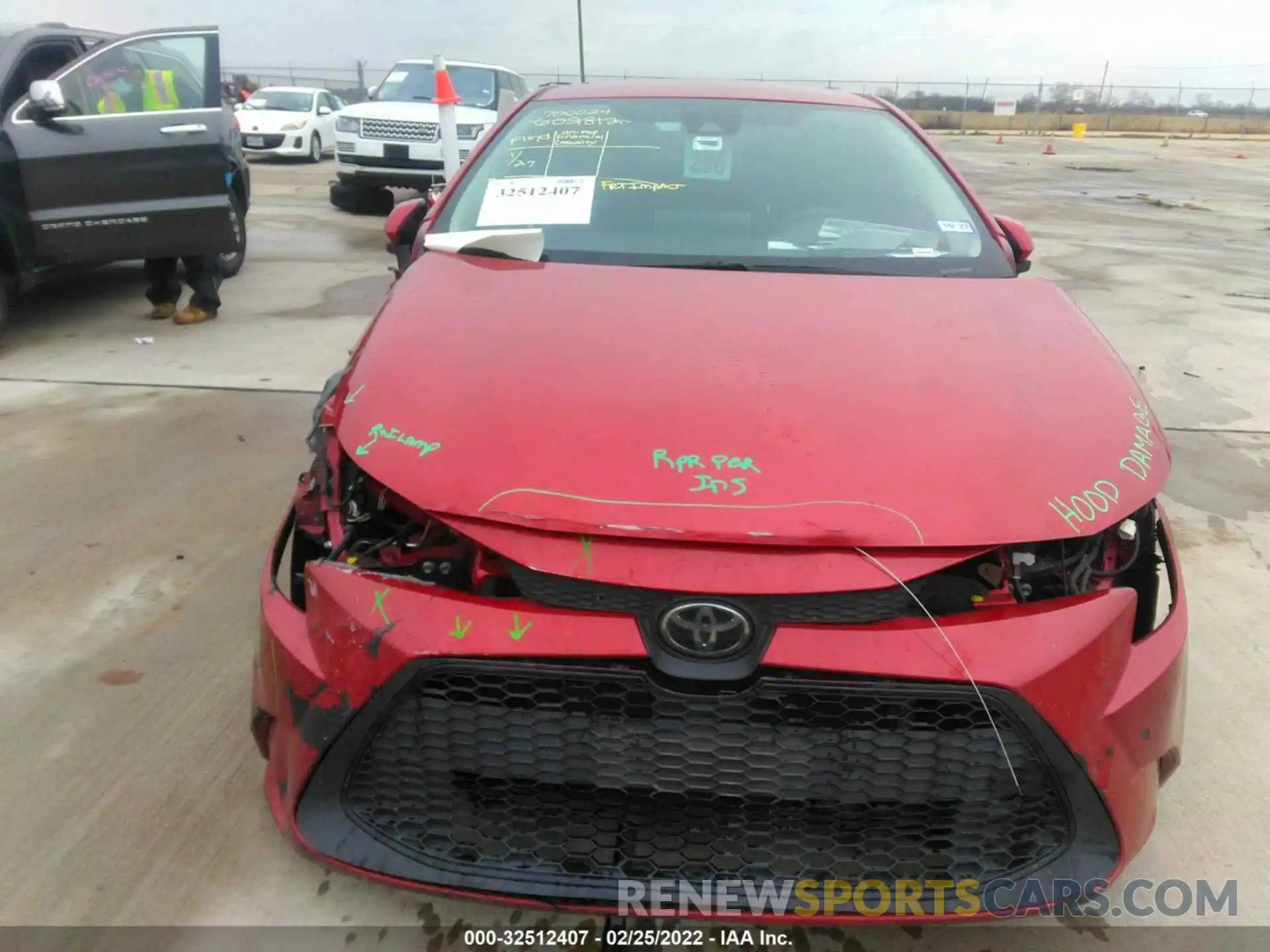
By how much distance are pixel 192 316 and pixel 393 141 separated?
503 cm

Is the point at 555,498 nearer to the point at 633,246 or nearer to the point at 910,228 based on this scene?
the point at 633,246

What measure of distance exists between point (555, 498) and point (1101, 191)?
1642cm

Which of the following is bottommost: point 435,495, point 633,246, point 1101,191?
point 1101,191

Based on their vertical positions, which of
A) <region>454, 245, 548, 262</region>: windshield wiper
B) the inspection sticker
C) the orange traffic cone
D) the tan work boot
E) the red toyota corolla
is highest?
the orange traffic cone

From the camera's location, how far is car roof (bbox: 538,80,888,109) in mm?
3109

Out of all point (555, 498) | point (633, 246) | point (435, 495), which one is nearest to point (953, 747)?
point (555, 498)

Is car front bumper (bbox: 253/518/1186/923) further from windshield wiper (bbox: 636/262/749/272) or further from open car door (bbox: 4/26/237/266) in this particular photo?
open car door (bbox: 4/26/237/266)

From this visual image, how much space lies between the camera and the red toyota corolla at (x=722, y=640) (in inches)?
55.1

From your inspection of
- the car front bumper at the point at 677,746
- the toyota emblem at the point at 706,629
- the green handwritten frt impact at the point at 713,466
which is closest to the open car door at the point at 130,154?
the car front bumper at the point at 677,746

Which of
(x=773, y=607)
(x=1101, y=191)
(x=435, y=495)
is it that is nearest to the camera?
(x=773, y=607)

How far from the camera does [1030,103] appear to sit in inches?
1832

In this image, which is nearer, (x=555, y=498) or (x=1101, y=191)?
(x=555, y=498)

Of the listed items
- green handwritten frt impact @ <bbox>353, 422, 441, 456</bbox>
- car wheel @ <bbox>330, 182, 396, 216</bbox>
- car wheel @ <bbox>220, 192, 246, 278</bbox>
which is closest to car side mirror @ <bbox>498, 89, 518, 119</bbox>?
car wheel @ <bbox>330, 182, 396, 216</bbox>

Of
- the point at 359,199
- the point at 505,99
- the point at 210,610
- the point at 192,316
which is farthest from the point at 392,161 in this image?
the point at 210,610
